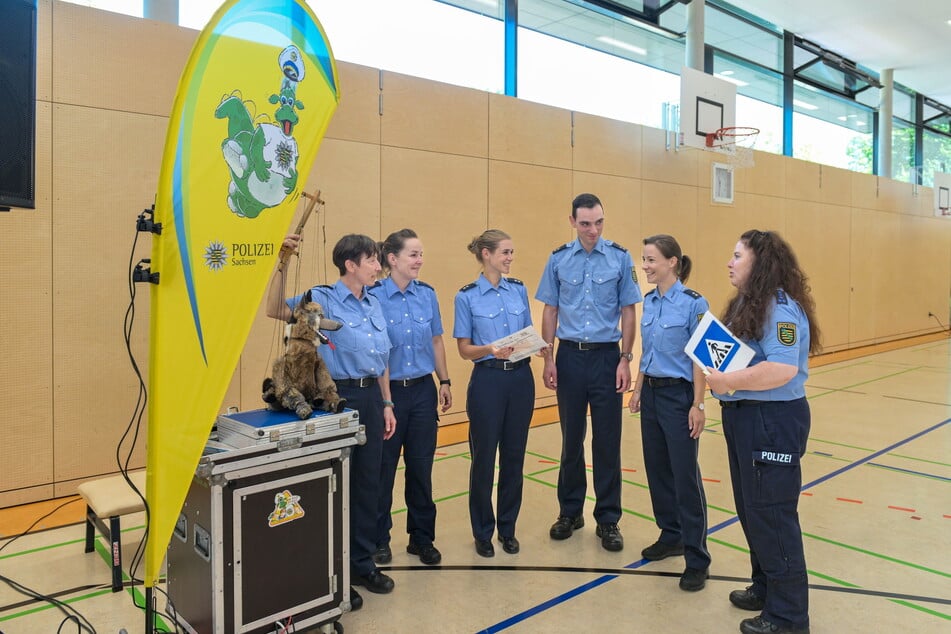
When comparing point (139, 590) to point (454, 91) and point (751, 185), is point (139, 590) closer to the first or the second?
point (454, 91)

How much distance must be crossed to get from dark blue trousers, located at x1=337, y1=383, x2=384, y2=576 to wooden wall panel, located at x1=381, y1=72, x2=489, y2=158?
348 centimetres

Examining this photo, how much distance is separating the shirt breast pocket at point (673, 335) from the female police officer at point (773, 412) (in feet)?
1.71

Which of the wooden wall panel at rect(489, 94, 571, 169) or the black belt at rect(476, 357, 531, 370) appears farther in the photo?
the wooden wall panel at rect(489, 94, 571, 169)

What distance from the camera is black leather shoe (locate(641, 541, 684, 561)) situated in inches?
131

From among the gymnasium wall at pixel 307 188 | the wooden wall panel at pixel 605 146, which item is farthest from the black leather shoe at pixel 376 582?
the wooden wall panel at pixel 605 146

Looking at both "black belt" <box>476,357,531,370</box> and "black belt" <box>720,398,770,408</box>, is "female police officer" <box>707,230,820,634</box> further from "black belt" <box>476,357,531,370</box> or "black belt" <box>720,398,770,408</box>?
"black belt" <box>476,357,531,370</box>

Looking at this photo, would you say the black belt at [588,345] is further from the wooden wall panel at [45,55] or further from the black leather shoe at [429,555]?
the wooden wall panel at [45,55]

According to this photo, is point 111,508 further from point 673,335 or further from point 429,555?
point 673,335

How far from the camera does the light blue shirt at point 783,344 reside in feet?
8.02

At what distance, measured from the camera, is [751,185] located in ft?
32.2

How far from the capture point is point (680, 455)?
3051 millimetres

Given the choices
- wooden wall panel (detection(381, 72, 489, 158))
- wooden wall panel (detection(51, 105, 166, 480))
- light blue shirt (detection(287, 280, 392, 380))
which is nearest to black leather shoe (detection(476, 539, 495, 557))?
light blue shirt (detection(287, 280, 392, 380))

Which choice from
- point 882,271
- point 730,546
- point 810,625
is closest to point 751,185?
point 882,271

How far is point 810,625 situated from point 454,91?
516 centimetres
